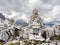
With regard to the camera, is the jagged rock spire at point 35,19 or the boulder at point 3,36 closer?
the boulder at point 3,36

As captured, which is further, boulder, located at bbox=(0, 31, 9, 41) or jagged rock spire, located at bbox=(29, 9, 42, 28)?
jagged rock spire, located at bbox=(29, 9, 42, 28)

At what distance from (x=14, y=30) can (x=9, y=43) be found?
11772mm

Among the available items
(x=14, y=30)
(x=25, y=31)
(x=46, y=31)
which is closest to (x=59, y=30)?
(x=46, y=31)

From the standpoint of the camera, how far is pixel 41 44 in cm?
4522

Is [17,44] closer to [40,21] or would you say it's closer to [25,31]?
[25,31]

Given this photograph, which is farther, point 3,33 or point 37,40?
point 3,33

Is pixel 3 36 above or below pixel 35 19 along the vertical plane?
below

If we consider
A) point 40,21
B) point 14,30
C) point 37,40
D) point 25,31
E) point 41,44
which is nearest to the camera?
point 41,44

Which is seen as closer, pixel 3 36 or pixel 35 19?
pixel 3 36

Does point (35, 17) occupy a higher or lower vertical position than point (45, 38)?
higher

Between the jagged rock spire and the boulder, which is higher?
the jagged rock spire

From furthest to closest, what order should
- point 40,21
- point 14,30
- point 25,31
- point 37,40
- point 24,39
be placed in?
point 40,21
point 14,30
point 25,31
point 24,39
point 37,40

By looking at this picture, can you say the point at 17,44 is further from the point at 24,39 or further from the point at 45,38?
the point at 45,38

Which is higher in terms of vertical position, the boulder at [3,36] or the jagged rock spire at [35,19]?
the jagged rock spire at [35,19]
